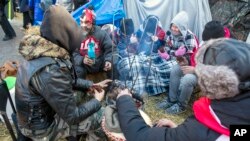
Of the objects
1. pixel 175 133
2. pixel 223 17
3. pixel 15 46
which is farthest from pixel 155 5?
pixel 175 133

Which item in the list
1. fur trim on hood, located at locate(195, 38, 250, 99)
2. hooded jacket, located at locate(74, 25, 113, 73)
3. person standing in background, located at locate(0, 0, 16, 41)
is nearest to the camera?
fur trim on hood, located at locate(195, 38, 250, 99)

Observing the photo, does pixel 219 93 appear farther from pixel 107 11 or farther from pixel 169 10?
pixel 169 10

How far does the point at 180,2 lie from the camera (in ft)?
18.3

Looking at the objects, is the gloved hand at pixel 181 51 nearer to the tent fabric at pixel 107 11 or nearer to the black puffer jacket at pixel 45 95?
the tent fabric at pixel 107 11

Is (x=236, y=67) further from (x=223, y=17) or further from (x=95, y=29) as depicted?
(x=223, y=17)

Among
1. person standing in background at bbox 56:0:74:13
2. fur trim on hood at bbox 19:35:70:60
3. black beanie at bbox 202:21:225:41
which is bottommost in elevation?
fur trim on hood at bbox 19:35:70:60

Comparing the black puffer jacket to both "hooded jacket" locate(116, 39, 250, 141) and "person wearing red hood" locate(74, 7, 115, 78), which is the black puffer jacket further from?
"person wearing red hood" locate(74, 7, 115, 78)

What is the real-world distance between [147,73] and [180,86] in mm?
526

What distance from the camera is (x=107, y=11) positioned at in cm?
552

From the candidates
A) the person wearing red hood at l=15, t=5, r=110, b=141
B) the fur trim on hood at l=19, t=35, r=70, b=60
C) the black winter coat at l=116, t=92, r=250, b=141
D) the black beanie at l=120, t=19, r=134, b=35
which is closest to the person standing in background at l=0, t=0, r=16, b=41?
the black beanie at l=120, t=19, r=134, b=35

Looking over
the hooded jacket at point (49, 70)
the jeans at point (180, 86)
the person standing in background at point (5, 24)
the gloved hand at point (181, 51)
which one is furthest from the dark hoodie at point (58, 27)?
the person standing in background at point (5, 24)

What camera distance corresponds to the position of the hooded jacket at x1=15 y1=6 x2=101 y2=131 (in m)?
2.25

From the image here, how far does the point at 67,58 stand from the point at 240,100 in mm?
1423

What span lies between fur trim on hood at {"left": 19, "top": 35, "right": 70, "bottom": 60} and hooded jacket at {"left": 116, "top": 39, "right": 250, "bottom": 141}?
1.09 meters
